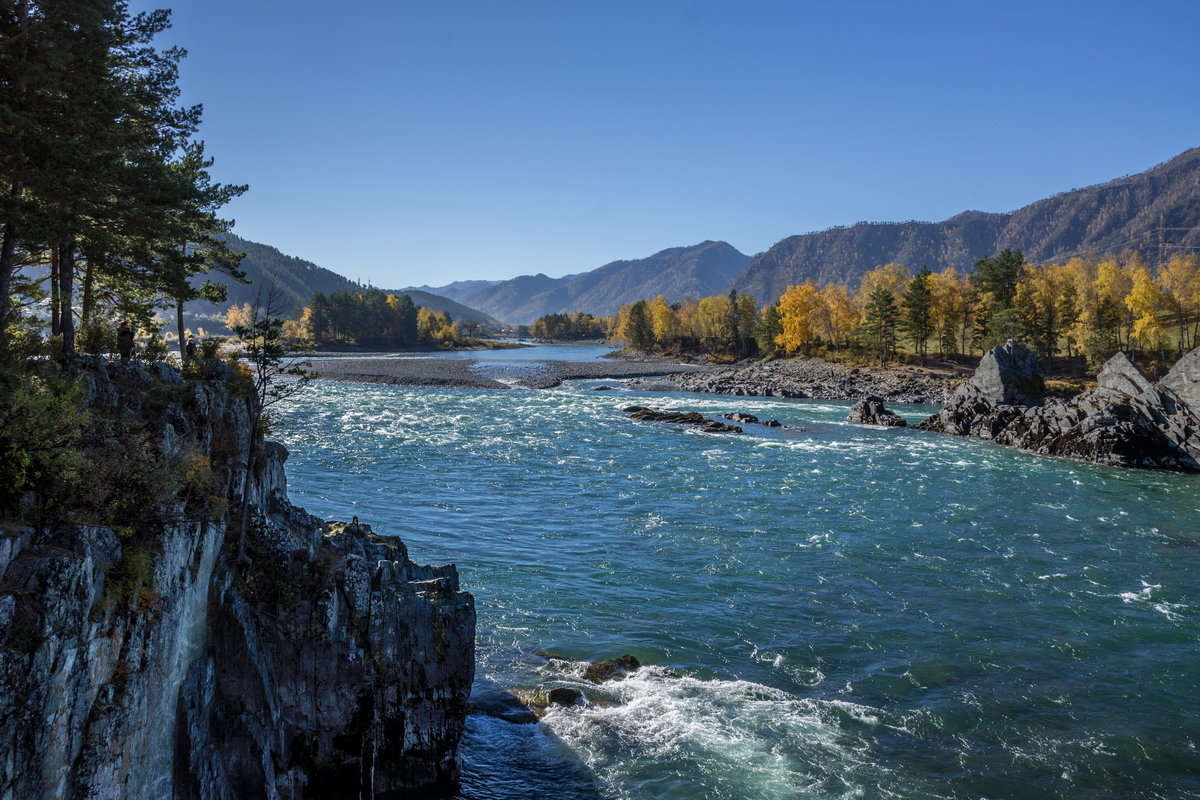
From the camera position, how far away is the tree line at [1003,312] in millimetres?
89812

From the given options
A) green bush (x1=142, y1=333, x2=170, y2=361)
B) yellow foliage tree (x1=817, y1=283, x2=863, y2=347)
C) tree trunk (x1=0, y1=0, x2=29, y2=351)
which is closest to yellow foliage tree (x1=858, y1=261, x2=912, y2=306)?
yellow foliage tree (x1=817, y1=283, x2=863, y2=347)

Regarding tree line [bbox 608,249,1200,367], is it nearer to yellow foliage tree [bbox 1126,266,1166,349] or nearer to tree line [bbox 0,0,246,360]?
yellow foliage tree [bbox 1126,266,1166,349]

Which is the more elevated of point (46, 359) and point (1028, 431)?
point (46, 359)

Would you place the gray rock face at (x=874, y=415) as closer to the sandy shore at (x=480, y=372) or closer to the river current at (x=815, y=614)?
the river current at (x=815, y=614)

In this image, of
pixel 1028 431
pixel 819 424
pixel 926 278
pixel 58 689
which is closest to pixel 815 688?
pixel 58 689

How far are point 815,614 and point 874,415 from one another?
49667mm

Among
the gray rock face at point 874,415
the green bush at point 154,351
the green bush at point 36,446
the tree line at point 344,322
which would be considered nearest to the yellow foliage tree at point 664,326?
the tree line at point 344,322

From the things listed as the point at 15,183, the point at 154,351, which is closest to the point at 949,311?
the point at 154,351

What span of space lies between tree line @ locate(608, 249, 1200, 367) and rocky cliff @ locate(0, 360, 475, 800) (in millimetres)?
92890

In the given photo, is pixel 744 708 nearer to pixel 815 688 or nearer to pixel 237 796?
pixel 815 688

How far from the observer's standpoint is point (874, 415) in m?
70.1

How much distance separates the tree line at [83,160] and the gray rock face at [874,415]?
196ft

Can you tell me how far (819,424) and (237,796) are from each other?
205ft

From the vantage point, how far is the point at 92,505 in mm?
11938
